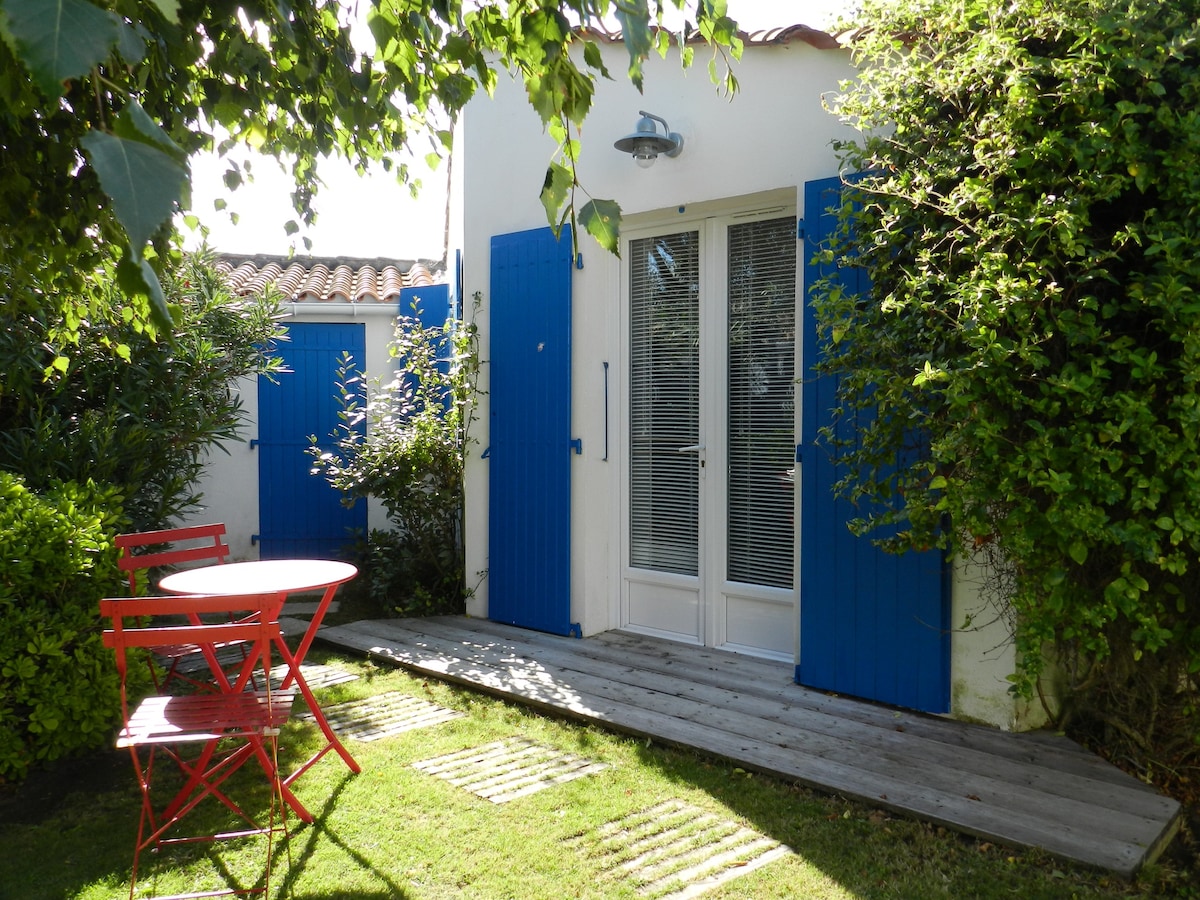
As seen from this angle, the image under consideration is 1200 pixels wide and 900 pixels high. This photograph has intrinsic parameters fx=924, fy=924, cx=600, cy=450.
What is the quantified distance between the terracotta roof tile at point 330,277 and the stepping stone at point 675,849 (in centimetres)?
547

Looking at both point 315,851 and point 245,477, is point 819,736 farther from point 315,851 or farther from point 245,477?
point 245,477

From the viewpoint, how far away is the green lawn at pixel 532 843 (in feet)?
9.70

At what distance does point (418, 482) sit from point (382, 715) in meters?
2.53

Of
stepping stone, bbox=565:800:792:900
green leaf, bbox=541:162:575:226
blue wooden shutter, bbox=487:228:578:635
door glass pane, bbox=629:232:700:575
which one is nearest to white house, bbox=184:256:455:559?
blue wooden shutter, bbox=487:228:578:635

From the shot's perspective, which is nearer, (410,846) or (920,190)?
(410,846)

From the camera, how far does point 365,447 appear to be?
22.9 feet

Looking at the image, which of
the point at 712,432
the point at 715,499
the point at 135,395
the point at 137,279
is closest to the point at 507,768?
the point at 715,499

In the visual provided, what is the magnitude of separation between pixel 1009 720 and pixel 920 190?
7.80ft

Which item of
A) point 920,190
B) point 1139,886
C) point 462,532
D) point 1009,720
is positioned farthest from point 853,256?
point 462,532

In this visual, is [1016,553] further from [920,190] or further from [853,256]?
[853,256]

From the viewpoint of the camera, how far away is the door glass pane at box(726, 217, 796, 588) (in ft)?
17.1

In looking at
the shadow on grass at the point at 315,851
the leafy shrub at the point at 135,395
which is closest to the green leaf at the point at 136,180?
the shadow on grass at the point at 315,851

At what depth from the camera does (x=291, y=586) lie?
3.70 m

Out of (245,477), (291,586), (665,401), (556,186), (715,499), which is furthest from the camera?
(245,477)
